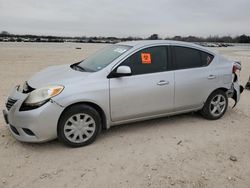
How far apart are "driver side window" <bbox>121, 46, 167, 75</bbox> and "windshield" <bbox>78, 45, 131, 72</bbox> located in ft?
0.77

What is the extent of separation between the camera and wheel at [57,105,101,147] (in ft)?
13.2

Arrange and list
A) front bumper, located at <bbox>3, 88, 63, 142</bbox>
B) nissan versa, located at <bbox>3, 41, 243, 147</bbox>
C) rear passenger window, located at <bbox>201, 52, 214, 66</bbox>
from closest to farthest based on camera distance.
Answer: front bumper, located at <bbox>3, 88, 63, 142</bbox>, nissan versa, located at <bbox>3, 41, 243, 147</bbox>, rear passenger window, located at <bbox>201, 52, 214, 66</bbox>

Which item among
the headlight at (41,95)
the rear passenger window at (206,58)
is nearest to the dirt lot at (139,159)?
the headlight at (41,95)

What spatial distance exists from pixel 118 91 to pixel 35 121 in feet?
4.46

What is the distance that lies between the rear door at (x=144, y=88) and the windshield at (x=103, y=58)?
0.27 metres

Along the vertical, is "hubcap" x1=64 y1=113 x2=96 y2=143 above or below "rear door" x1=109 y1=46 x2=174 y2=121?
below

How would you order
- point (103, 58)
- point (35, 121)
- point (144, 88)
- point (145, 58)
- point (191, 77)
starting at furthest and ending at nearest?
1. point (191, 77)
2. point (103, 58)
3. point (145, 58)
4. point (144, 88)
5. point (35, 121)

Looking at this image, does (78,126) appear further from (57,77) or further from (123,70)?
(123,70)

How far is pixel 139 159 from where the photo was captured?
384cm

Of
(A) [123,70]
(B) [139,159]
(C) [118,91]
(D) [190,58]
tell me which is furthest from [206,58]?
(B) [139,159]

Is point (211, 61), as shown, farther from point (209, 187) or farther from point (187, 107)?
point (209, 187)

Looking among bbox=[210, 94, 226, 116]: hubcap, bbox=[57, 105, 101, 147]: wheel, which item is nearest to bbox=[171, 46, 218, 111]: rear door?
bbox=[210, 94, 226, 116]: hubcap

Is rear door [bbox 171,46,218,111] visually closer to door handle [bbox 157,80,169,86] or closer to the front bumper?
door handle [bbox 157,80,169,86]

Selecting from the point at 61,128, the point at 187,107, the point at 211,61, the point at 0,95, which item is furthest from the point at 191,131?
the point at 0,95
